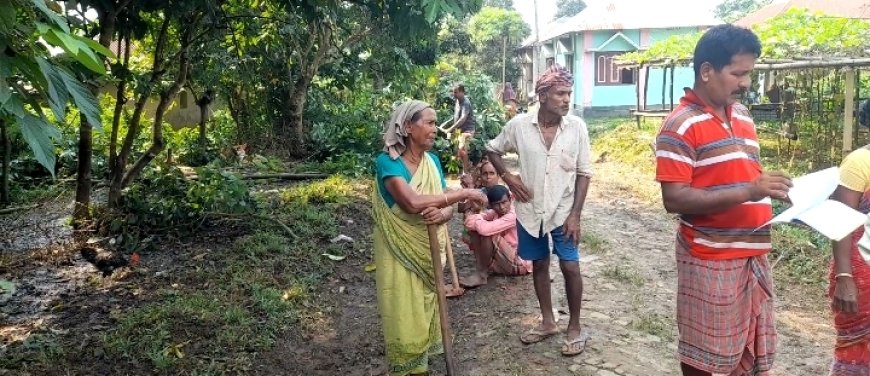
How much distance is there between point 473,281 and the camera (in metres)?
5.00

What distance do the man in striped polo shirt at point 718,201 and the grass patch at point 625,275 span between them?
2663 millimetres

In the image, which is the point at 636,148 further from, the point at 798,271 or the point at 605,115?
the point at 605,115

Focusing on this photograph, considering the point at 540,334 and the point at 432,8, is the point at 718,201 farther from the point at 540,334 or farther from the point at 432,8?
the point at 432,8

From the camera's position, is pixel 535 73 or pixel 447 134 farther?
pixel 535 73

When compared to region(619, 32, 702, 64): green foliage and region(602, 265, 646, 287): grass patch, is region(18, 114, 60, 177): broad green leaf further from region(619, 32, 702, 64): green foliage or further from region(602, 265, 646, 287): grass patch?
region(619, 32, 702, 64): green foliage

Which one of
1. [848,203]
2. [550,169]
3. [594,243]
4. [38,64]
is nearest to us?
[38,64]

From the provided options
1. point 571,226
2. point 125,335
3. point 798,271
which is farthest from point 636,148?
point 125,335

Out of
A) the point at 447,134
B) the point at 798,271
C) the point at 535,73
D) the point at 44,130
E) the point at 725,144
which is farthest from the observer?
the point at 535,73

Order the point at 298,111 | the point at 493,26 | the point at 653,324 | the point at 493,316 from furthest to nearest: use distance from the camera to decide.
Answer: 1. the point at 493,26
2. the point at 298,111
3. the point at 493,316
4. the point at 653,324

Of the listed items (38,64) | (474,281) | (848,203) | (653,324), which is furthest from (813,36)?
(38,64)

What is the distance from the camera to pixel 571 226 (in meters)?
3.53

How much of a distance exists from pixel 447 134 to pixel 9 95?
9.51 metres

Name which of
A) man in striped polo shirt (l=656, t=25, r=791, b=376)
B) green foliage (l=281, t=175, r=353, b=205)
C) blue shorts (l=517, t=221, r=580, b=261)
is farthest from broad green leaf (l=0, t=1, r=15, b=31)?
green foliage (l=281, t=175, r=353, b=205)

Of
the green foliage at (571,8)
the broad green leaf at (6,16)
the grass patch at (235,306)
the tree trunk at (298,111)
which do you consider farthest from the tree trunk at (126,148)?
the green foliage at (571,8)
